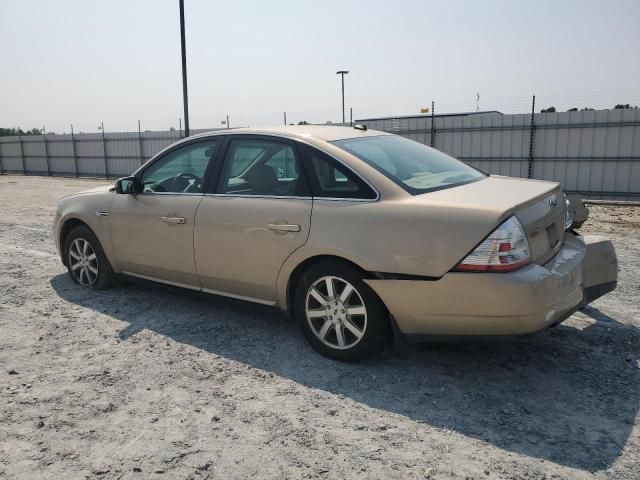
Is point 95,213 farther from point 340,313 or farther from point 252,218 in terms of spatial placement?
point 340,313

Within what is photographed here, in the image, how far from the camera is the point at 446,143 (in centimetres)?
1648

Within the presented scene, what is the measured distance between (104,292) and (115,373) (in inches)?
78.4

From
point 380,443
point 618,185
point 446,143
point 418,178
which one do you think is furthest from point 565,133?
point 380,443

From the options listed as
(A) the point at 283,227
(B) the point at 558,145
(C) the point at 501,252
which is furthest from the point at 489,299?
(B) the point at 558,145

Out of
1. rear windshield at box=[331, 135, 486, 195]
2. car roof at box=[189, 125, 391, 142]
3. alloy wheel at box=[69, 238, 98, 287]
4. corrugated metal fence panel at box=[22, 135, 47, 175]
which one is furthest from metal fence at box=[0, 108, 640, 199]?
corrugated metal fence panel at box=[22, 135, 47, 175]

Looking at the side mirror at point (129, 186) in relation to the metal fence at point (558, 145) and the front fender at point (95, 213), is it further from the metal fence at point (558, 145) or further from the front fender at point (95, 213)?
the metal fence at point (558, 145)

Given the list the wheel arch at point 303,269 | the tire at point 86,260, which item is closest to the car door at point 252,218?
the wheel arch at point 303,269

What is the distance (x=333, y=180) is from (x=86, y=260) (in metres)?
3.06

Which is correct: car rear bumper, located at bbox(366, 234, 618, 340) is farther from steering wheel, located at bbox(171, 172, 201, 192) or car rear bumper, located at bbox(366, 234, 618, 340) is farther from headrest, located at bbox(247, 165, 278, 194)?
steering wheel, located at bbox(171, 172, 201, 192)

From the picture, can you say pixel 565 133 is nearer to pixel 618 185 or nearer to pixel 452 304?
pixel 618 185

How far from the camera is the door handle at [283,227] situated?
12.4ft

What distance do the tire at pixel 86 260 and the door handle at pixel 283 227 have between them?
2202 millimetres

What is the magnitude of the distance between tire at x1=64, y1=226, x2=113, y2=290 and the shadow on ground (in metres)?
0.67

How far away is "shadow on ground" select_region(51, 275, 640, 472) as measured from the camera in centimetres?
286
